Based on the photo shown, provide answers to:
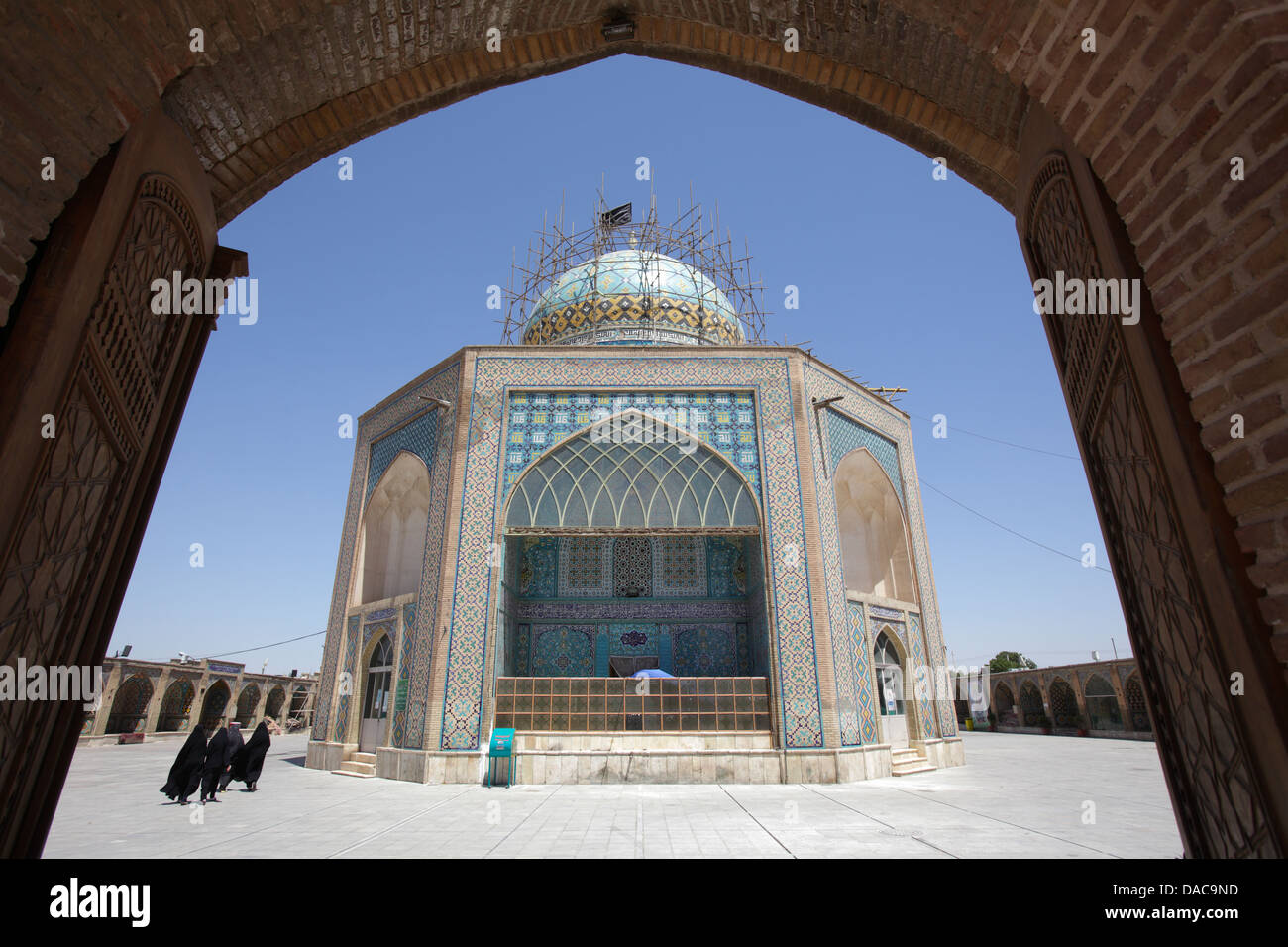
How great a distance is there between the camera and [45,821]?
211cm

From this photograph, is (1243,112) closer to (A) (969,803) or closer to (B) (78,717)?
(B) (78,717)

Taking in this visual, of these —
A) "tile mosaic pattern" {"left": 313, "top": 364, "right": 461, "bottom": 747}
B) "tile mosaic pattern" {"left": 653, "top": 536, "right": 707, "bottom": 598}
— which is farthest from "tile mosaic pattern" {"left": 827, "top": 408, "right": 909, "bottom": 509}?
"tile mosaic pattern" {"left": 313, "top": 364, "right": 461, "bottom": 747}

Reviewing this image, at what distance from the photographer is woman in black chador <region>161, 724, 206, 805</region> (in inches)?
272

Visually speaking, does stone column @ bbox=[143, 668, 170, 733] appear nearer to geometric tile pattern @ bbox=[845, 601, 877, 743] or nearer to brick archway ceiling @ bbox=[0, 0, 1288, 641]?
geometric tile pattern @ bbox=[845, 601, 877, 743]

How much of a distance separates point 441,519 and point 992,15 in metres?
9.15

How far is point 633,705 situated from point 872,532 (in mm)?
5930

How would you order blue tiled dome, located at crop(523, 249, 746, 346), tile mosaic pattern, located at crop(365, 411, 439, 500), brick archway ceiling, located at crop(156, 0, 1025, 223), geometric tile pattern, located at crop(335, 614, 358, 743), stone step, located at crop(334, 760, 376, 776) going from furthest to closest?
blue tiled dome, located at crop(523, 249, 746, 346) < tile mosaic pattern, located at crop(365, 411, 439, 500) < geometric tile pattern, located at crop(335, 614, 358, 743) < stone step, located at crop(334, 760, 376, 776) < brick archway ceiling, located at crop(156, 0, 1025, 223)

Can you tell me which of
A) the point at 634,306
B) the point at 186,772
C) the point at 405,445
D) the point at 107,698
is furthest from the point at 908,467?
the point at 107,698

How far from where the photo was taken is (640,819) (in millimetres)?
5652

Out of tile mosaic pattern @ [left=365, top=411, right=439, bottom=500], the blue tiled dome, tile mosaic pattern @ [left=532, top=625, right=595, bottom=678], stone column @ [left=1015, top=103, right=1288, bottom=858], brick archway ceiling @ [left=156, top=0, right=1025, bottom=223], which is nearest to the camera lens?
stone column @ [left=1015, top=103, right=1288, bottom=858]

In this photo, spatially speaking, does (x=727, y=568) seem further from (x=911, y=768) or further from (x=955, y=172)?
(x=955, y=172)

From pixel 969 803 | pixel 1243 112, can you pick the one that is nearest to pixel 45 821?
pixel 1243 112

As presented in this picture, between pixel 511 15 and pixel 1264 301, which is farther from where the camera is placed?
pixel 511 15

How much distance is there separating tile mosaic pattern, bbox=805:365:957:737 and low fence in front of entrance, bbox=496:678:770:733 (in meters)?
3.94
